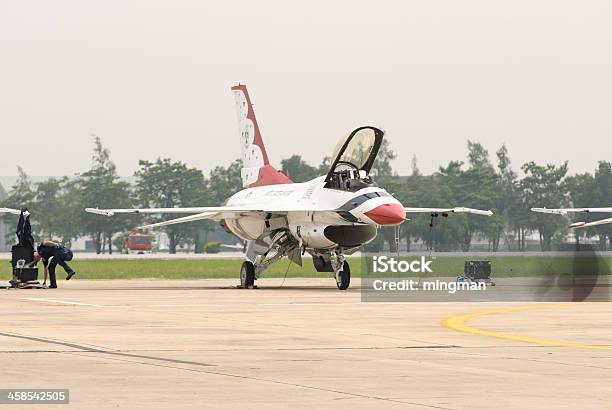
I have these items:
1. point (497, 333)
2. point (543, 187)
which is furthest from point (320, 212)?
point (543, 187)

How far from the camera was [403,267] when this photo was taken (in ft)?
130

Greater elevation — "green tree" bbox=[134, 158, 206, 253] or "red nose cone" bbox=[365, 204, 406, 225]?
"green tree" bbox=[134, 158, 206, 253]

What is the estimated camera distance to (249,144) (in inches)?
1880

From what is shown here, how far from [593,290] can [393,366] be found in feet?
73.4

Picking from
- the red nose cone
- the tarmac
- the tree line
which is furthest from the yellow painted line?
the tree line

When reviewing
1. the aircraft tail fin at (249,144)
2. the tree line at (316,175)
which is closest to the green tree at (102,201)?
the tree line at (316,175)

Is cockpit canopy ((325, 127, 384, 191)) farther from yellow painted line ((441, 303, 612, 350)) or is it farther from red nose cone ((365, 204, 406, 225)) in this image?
yellow painted line ((441, 303, 612, 350))

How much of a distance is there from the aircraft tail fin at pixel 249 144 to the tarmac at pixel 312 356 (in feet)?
59.6

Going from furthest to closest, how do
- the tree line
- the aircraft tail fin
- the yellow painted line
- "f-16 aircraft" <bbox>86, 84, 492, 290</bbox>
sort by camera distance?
the tree line, the aircraft tail fin, "f-16 aircraft" <bbox>86, 84, 492, 290</bbox>, the yellow painted line

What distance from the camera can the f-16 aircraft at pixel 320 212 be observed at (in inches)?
1478

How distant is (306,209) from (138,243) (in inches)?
5160

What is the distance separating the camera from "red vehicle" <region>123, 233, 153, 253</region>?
16775 centimetres

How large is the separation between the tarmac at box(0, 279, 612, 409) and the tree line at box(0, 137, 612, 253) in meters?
74.6

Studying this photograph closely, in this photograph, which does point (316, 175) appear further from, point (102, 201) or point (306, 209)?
point (306, 209)
